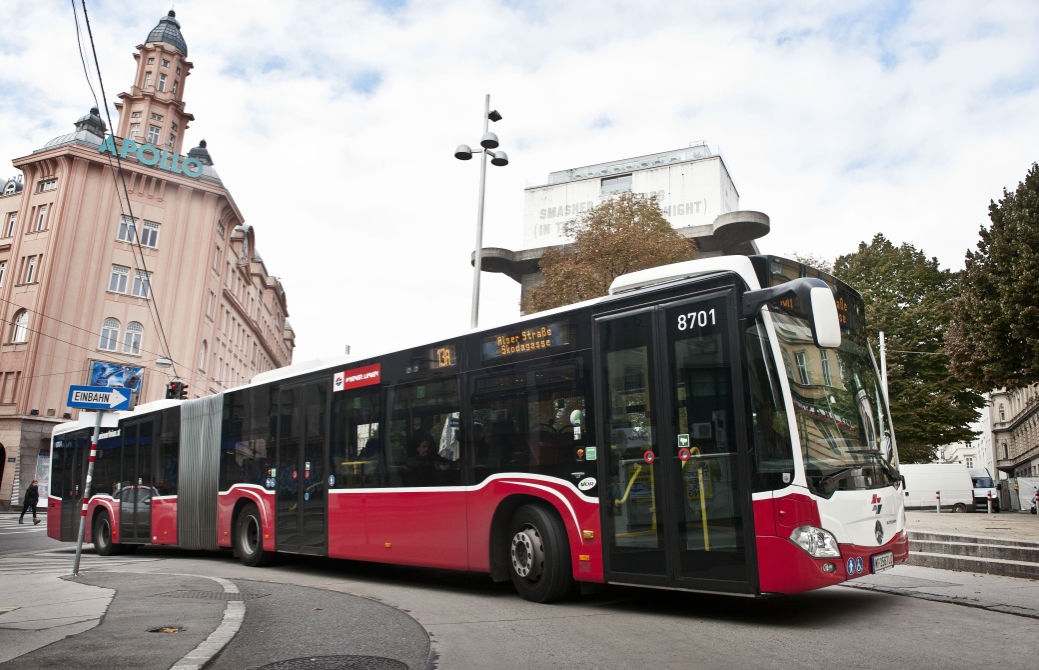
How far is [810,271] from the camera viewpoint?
797cm

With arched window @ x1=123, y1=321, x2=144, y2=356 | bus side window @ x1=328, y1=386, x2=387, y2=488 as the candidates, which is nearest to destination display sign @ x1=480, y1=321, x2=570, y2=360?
bus side window @ x1=328, y1=386, x2=387, y2=488

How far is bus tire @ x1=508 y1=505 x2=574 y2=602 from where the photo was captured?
26.9 ft

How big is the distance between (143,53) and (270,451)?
5368 cm

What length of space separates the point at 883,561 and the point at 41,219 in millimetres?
52047

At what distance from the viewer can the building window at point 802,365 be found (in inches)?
273

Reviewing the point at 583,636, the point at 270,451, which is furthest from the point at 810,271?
the point at 270,451

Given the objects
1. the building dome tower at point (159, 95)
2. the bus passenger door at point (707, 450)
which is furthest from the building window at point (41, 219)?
the bus passenger door at point (707, 450)

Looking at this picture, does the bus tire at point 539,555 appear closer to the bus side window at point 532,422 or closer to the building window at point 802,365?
the bus side window at point 532,422

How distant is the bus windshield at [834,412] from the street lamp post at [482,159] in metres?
11.2

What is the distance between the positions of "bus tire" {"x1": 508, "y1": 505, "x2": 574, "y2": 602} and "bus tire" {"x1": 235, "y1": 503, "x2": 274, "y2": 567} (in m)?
6.01

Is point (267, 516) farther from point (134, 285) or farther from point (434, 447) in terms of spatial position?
point (134, 285)

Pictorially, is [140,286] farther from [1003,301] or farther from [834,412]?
[834,412]

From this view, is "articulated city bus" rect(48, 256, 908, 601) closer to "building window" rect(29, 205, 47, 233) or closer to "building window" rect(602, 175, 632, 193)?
"building window" rect(29, 205, 47, 233)

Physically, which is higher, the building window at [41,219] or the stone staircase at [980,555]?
the building window at [41,219]
